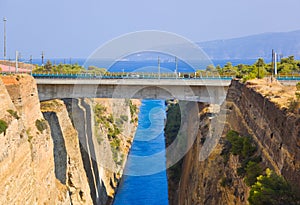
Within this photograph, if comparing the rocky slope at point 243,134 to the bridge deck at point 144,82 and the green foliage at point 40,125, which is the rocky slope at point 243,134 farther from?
the green foliage at point 40,125

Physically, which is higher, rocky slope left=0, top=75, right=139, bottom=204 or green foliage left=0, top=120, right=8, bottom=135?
green foliage left=0, top=120, right=8, bottom=135

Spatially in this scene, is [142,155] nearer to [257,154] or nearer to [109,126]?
[109,126]

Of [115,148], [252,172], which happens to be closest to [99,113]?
[115,148]

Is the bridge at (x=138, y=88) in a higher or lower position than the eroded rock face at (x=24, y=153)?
higher

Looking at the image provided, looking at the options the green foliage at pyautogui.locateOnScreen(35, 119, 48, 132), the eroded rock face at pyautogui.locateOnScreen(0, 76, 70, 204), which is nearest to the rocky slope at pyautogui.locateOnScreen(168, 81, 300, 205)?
the eroded rock face at pyautogui.locateOnScreen(0, 76, 70, 204)

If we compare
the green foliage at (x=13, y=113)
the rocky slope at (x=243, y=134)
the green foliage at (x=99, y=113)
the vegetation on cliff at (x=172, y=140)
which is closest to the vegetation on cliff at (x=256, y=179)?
the rocky slope at (x=243, y=134)

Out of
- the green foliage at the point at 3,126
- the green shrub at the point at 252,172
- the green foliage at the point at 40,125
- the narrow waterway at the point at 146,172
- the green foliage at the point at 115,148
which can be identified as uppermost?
the green foliage at the point at 3,126

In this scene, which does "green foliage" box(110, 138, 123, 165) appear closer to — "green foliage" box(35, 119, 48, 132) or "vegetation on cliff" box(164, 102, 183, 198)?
"vegetation on cliff" box(164, 102, 183, 198)
